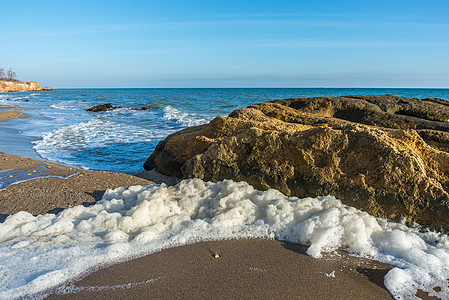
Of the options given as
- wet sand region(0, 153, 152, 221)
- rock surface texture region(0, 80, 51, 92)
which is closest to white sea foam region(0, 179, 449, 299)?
wet sand region(0, 153, 152, 221)

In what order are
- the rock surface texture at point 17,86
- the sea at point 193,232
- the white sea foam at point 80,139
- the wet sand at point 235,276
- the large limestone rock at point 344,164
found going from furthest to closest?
the rock surface texture at point 17,86
the white sea foam at point 80,139
the large limestone rock at point 344,164
the sea at point 193,232
the wet sand at point 235,276

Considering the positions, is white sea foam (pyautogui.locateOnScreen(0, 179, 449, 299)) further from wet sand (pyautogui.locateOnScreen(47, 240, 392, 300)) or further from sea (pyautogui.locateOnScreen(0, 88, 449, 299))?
wet sand (pyautogui.locateOnScreen(47, 240, 392, 300))

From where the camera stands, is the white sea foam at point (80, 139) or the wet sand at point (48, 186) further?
the white sea foam at point (80, 139)

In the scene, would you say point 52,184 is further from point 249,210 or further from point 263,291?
point 263,291

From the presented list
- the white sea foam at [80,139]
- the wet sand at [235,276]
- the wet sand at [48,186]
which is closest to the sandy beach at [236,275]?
the wet sand at [235,276]

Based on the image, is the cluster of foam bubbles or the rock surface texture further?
the rock surface texture

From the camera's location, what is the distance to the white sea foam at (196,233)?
2.45 metres

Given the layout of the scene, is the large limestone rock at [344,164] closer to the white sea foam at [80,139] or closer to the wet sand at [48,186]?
the wet sand at [48,186]

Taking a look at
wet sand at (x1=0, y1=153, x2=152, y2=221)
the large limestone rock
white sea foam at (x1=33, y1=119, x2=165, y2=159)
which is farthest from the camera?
white sea foam at (x1=33, y1=119, x2=165, y2=159)

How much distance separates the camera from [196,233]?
3096 mm

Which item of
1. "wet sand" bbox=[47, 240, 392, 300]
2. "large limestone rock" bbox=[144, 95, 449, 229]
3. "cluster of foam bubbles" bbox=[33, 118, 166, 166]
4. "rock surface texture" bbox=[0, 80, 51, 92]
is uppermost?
"rock surface texture" bbox=[0, 80, 51, 92]

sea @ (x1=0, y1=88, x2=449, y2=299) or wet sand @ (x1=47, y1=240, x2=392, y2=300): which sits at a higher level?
sea @ (x1=0, y1=88, x2=449, y2=299)

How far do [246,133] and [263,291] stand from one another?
7.58 ft

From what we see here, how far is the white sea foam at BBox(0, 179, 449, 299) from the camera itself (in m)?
2.45
